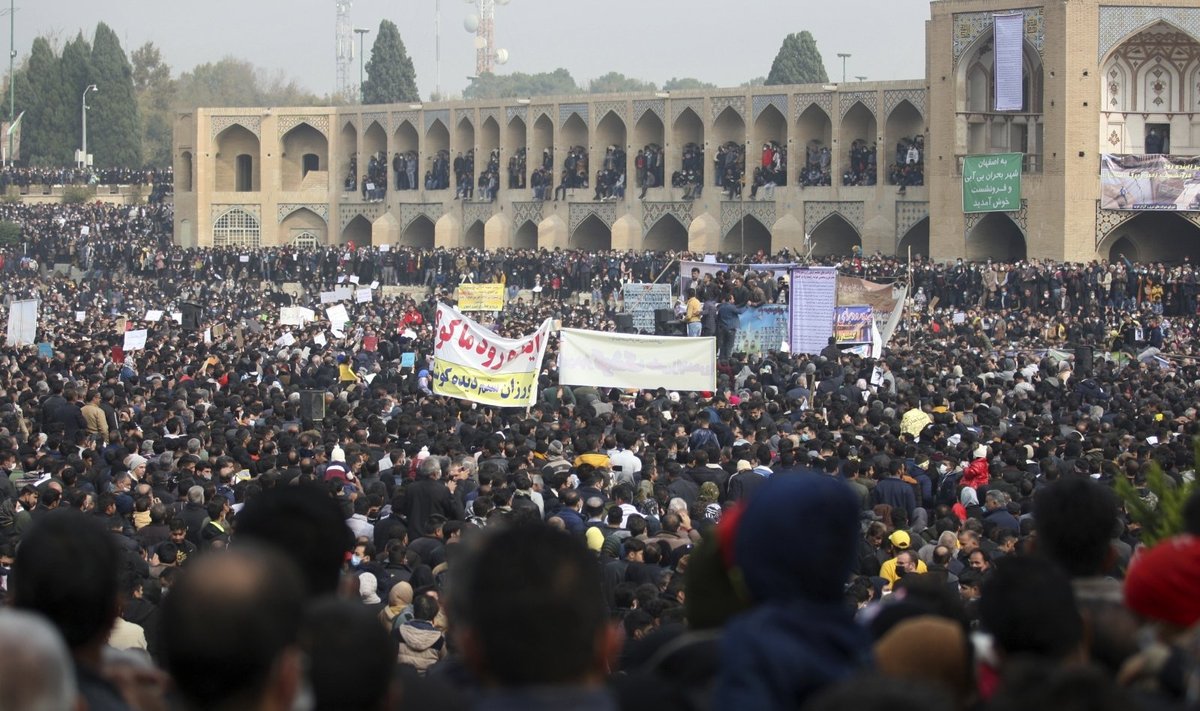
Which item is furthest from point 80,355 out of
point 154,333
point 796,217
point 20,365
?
point 796,217

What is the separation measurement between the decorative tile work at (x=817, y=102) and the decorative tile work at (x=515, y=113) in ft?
27.5

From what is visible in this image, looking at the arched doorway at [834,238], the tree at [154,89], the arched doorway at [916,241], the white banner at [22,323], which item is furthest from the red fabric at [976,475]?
the tree at [154,89]

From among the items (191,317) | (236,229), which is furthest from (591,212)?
(191,317)

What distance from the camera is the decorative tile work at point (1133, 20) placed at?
3300 cm

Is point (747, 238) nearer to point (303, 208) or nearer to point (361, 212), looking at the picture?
point (361, 212)

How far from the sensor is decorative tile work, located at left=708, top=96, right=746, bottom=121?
131 feet

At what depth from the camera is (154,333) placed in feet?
80.5

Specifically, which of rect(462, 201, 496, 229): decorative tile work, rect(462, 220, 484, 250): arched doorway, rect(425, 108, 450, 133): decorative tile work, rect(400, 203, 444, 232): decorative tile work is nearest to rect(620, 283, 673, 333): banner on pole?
rect(462, 201, 496, 229): decorative tile work

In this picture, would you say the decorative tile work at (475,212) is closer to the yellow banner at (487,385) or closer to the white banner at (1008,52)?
the white banner at (1008,52)

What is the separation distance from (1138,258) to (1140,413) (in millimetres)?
20515

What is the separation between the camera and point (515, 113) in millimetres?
44562

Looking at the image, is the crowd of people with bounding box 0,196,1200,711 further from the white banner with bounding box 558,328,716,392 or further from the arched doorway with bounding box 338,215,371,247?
the arched doorway with bounding box 338,215,371,247

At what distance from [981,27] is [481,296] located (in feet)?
48.2

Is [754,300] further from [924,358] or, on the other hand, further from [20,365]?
[20,365]
